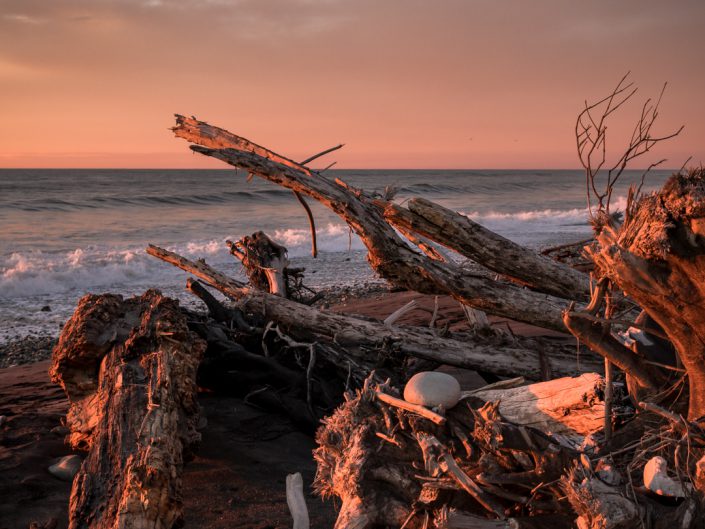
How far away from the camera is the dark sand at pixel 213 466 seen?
3.59 meters

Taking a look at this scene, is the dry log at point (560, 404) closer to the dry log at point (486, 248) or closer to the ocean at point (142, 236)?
the dry log at point (486, 248)

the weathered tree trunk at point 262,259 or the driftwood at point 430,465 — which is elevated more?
the weathered tree trunk at point 262,259

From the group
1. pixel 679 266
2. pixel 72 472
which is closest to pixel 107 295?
pixel 72 472

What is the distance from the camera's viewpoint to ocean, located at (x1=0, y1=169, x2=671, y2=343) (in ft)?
39.0

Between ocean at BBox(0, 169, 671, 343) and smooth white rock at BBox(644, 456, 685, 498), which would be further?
ocean at BBox(0, 169, 671, 343)

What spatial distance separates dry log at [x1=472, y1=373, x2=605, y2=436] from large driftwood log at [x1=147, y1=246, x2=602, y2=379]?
1.30 m

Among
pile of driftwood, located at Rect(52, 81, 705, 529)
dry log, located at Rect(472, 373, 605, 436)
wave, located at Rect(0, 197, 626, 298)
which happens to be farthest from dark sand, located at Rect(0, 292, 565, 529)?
wave, located at Rect(0, 197, 626, 298)

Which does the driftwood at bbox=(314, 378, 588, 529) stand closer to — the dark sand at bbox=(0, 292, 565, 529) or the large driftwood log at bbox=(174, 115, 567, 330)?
the dark sand at bbox=(0, 292, 565, 529)

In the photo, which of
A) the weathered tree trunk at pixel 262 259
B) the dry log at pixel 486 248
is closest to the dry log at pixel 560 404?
the dry log at pixel 486 248

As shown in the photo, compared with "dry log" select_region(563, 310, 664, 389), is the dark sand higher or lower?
lower

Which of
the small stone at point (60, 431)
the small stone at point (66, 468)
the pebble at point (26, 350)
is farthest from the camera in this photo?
the pebble at point (26, 350)

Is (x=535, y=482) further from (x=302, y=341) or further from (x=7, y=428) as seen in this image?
(x=7, y=428)

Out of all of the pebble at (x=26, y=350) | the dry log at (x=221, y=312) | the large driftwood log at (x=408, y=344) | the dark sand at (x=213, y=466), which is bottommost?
the pebble at (x=26, y=350)

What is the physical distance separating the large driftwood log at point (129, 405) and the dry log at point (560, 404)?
1680mm
